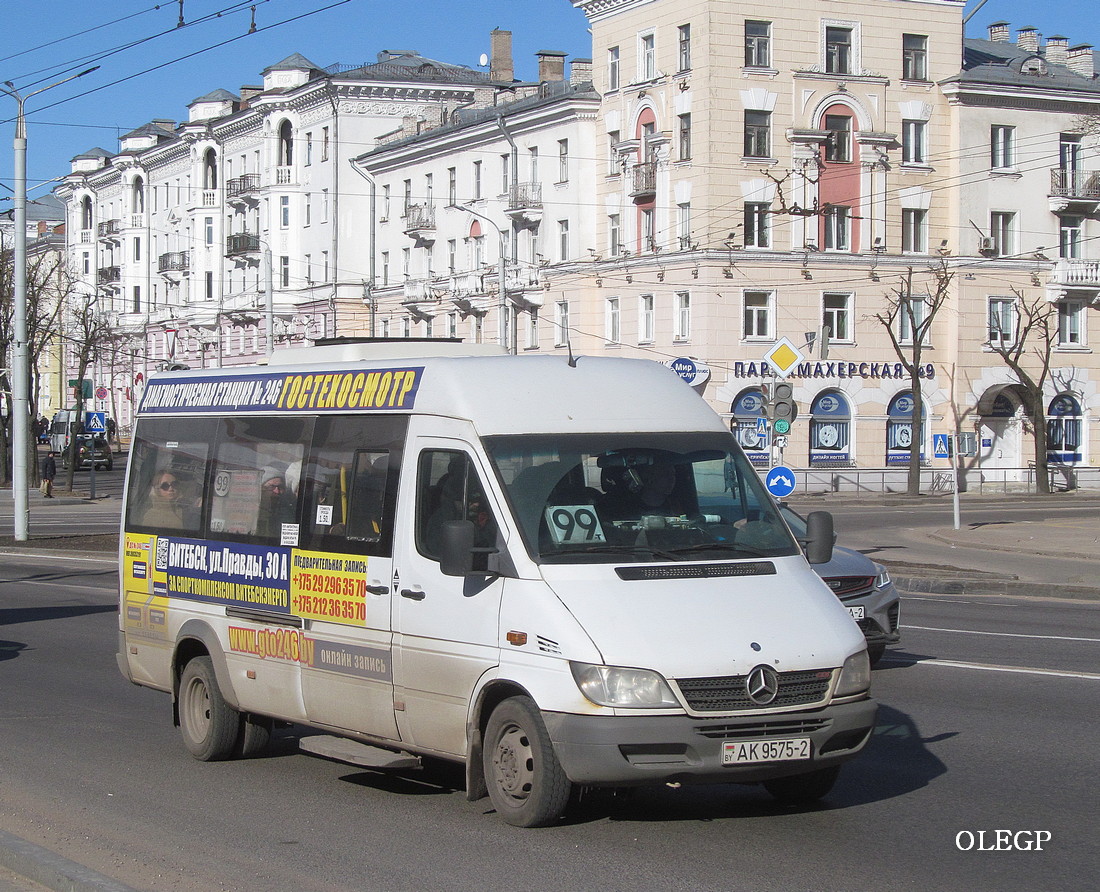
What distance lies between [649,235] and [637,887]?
160 ft

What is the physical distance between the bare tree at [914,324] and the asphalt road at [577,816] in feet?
135

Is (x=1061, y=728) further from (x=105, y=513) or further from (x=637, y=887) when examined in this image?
(x=105, y=513)

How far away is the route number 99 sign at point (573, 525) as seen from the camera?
287 inches

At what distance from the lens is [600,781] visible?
21.9ft

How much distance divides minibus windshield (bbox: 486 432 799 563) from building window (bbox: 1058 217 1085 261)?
5330 cm

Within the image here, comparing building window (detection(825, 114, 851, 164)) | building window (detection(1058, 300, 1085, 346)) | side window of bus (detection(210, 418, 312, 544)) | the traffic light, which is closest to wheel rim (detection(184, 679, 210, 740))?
side window of bus (detection(210, 418, 312, 544))

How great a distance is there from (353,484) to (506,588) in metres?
1.51

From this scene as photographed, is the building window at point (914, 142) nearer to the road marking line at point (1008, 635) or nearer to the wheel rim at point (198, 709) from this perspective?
the road marking line at point (1008, 635)

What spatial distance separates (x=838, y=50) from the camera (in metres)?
53.9

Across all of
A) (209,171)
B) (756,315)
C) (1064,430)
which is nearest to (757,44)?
(756,315)

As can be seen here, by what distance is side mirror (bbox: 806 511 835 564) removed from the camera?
805 centimetres

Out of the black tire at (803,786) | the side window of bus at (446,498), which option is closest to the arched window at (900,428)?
the black tire at (803,786)

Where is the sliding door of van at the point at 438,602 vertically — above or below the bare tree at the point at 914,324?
below

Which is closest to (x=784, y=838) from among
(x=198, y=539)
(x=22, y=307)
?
(x=198, y=539)
